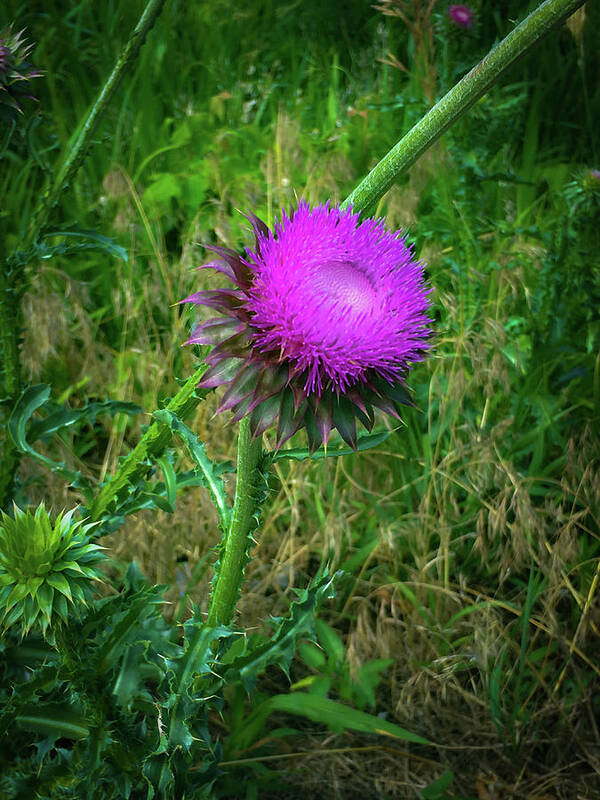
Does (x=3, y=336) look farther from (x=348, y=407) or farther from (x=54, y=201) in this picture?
(x=348, y=407)

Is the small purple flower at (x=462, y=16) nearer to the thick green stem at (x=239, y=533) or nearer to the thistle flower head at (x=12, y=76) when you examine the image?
the thistle flower head at (x=12, y=76)

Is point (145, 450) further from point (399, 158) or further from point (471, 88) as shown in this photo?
point (471, 88)

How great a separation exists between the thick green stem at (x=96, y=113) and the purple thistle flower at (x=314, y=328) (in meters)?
0.71

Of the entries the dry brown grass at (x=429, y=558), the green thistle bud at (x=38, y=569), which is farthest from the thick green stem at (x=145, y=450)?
the green thistle bud at (x=38, y=569)

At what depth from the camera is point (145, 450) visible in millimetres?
1656

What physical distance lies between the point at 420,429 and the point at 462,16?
59.9 inches

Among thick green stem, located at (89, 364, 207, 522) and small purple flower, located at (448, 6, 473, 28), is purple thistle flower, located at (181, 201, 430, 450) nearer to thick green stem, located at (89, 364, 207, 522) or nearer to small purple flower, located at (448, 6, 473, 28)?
thick green stem, located at (89, 364, 207, 522)

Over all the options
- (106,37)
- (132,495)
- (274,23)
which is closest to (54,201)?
(132,495)

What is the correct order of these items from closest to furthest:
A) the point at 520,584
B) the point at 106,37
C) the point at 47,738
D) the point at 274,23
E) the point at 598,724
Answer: the point at 47,738 → the point at 598,724 → the point at 520,584 → the point at 106,37 → the point at 274,23

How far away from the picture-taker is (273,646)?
4.98ft

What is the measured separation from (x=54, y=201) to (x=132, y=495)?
771mm

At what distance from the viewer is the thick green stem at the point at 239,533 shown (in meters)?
1.40

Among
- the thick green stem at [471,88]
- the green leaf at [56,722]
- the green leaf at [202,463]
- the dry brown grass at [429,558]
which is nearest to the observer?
the thick green stem at [471,88]

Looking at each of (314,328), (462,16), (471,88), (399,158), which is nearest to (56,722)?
(314,328)
